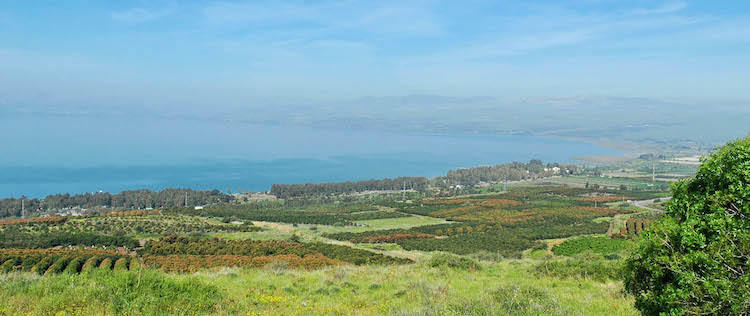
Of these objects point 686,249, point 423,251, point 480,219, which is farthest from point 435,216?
point 686,249

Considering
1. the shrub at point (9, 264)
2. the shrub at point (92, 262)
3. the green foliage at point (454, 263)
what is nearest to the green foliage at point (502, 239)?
the green foliage at point (454, 263)

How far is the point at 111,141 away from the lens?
17788 centimetres

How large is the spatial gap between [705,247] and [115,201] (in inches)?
2628

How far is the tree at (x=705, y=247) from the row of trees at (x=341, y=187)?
227 ft

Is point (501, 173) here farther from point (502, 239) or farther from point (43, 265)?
point (43, 265)

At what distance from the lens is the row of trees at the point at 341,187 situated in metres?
73.6

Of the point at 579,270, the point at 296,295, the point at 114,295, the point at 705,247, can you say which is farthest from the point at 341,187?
the point at 705,247

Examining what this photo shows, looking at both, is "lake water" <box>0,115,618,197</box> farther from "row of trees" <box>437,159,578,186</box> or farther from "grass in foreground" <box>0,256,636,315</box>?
"grass in foreground" <box>0,256,636,315</box>

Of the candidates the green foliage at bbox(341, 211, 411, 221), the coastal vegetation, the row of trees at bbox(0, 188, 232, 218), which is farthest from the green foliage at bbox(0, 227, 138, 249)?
the row of trees at bbox(0, 188, 232, 218)

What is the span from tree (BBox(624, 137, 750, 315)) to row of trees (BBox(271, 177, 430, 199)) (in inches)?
2727

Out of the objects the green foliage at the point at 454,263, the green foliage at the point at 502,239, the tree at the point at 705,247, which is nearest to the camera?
the tree at the point at 705,247

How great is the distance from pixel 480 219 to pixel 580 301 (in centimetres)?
3898

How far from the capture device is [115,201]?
59.8 metres

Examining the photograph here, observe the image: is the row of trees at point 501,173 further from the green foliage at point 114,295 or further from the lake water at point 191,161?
the green foliage at point 114,295
